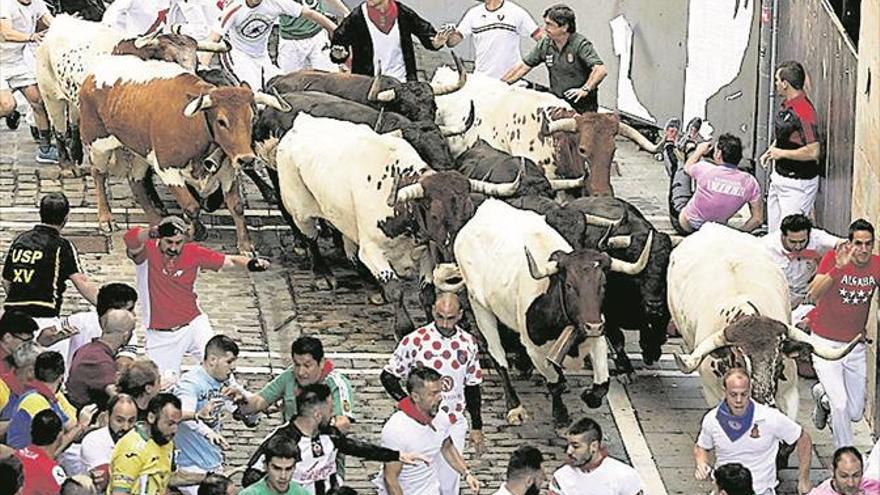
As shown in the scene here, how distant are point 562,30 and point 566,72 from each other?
1.49 ft

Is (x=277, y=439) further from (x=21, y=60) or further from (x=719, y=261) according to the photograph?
(x=21, y=60)

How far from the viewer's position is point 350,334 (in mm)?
18141

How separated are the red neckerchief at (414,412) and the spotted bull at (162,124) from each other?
576cm

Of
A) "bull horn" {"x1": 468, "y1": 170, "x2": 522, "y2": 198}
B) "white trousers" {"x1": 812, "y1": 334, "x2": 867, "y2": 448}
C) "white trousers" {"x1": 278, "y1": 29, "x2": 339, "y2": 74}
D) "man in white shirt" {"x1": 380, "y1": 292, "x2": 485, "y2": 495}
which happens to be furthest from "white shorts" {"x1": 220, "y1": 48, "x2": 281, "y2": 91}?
"white trousers" {"x1": 812, "y1": 334, "x2": 867, "y2": 448}

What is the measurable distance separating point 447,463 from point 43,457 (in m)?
2.74

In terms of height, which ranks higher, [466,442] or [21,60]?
[21,60]

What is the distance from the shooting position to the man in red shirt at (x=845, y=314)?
49.2ft

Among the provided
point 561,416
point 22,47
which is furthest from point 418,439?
point 22,47

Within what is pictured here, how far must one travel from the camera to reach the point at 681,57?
75.4ft

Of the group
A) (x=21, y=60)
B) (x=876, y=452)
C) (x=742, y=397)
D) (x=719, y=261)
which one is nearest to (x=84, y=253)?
(x=21, y=60)

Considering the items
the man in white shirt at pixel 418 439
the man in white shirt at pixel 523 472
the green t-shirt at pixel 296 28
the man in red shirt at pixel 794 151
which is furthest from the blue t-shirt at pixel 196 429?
the green t-shirt at pixel 296 28

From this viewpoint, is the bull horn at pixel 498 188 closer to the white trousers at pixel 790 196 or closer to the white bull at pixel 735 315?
the white bull at pixel 735 315

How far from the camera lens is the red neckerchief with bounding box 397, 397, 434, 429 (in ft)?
43.6

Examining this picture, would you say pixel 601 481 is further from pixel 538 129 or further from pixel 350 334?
pixel 538 129
